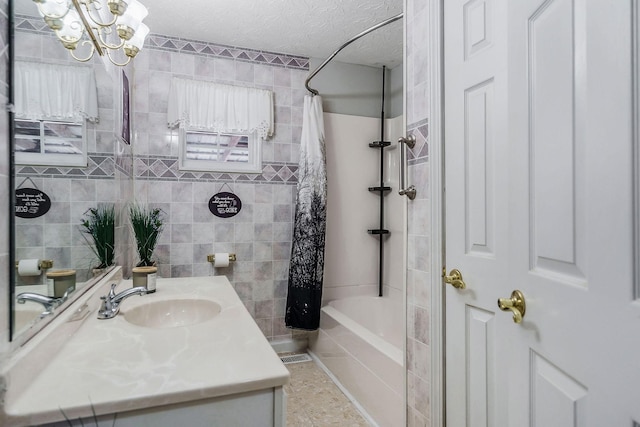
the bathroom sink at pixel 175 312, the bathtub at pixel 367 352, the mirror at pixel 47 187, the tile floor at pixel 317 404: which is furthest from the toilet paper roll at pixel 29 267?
the tile floor at pixel 317 404

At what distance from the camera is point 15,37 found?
77cm

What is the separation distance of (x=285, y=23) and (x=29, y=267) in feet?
7.10

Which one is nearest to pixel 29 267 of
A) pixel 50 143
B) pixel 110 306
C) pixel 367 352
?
pixel 50 143

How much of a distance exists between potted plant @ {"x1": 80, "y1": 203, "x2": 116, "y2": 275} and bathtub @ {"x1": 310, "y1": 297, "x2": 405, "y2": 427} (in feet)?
4.71

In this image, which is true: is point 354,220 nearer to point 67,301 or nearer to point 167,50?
point 167,50

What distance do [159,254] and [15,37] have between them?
2.01m

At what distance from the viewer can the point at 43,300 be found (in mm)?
913

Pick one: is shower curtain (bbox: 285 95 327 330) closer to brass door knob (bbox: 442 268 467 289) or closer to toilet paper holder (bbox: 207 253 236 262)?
toilet paper holder (bbox: 207 253 236 262)

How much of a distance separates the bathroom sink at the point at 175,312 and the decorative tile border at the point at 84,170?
1.89ft

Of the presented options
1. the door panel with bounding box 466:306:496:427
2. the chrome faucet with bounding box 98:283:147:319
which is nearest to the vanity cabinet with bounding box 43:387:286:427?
the chrome faucet with bounding box 98:283:147:319

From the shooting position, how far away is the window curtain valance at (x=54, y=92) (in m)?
0.80

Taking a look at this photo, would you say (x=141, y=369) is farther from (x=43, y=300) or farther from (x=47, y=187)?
(x=47, y=187)

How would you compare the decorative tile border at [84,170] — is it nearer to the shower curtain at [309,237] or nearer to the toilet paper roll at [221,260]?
the toilet paper roll at [221,260]

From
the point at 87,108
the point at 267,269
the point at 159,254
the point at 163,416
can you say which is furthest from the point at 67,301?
the point at 267,269
